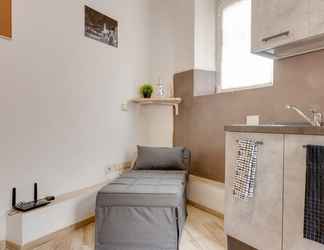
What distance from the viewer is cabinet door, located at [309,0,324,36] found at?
1.50 meters

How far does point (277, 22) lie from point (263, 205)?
1.31 metres

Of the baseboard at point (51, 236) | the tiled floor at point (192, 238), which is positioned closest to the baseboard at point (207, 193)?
the tiled floor at point (192, 238)

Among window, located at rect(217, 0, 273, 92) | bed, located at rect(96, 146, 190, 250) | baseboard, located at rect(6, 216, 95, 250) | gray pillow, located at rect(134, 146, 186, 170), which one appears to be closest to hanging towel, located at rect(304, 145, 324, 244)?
bed, located at rect(96, 146, 190, 250)

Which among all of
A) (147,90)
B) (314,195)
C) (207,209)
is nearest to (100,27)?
(147,90)

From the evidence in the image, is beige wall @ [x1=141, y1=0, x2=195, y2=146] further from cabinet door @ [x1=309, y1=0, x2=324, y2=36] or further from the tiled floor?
cabinet door @ [x1=309, y1=0, x2=324, y2=36]

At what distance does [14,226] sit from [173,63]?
2547 mm

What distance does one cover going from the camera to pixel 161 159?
274 cm

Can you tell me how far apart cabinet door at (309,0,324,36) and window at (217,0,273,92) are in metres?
0.82

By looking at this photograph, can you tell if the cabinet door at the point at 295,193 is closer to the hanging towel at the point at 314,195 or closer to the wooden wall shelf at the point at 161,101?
the hanging towel at the point at 314,195

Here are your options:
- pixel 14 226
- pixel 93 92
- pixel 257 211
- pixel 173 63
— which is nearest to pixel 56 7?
pixel 93 92

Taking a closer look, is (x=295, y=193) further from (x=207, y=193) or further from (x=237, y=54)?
(x=237, y=54)

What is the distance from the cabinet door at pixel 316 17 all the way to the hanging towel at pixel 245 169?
2.68ft

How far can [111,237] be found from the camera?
190 centimetres

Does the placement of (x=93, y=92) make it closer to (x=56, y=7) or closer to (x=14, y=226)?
(x=56, y=7)
